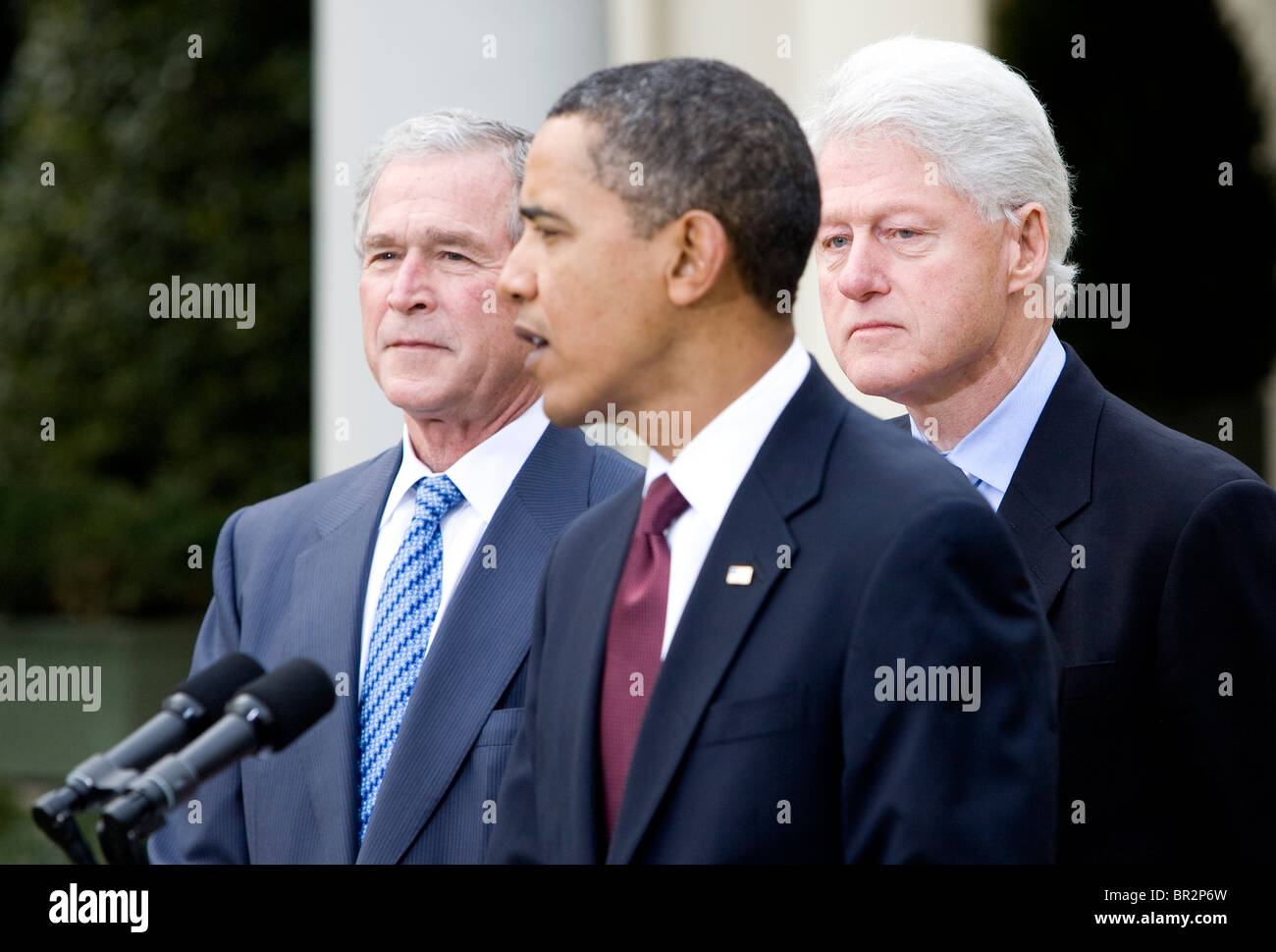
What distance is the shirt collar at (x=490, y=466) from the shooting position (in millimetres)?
2650

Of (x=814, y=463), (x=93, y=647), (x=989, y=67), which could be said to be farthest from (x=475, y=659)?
(x=93, y=647)

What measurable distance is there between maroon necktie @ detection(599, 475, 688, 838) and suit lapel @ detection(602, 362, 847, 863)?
5 centimetres

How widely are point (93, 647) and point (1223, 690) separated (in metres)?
7.01

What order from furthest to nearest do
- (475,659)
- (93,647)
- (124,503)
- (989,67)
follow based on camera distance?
(124,503) → (93,647) → (989,67) → (475,659)

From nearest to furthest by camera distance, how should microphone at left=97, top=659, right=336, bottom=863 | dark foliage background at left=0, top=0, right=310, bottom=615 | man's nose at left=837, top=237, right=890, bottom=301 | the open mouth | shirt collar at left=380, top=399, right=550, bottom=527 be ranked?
microphone at left=97, top=659, right=336, bottom=863, the open mouth, man's nose at left=837, top=237, right=890, bottom=301, shirt collar at left=380, top=399, right=550, bottom=527, dark foliage background at left=0, top=0, right=310, bottom=615

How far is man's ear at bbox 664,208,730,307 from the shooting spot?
1.95m

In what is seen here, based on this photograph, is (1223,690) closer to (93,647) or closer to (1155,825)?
(1155,825)

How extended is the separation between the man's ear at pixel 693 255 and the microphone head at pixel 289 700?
0.62 metres

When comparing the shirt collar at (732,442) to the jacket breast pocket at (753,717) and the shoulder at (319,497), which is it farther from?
the shoulder at (319,497)

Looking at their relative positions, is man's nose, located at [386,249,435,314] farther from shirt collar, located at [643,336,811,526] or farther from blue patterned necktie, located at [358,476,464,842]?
shirt collar, located at [643,336,811,526]

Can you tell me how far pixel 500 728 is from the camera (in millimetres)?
2439

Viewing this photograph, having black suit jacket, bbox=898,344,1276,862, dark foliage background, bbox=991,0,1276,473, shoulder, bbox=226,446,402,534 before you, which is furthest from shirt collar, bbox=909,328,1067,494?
dark foliage background, bbox=991,0,1276,473

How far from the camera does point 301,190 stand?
30.5 ft
